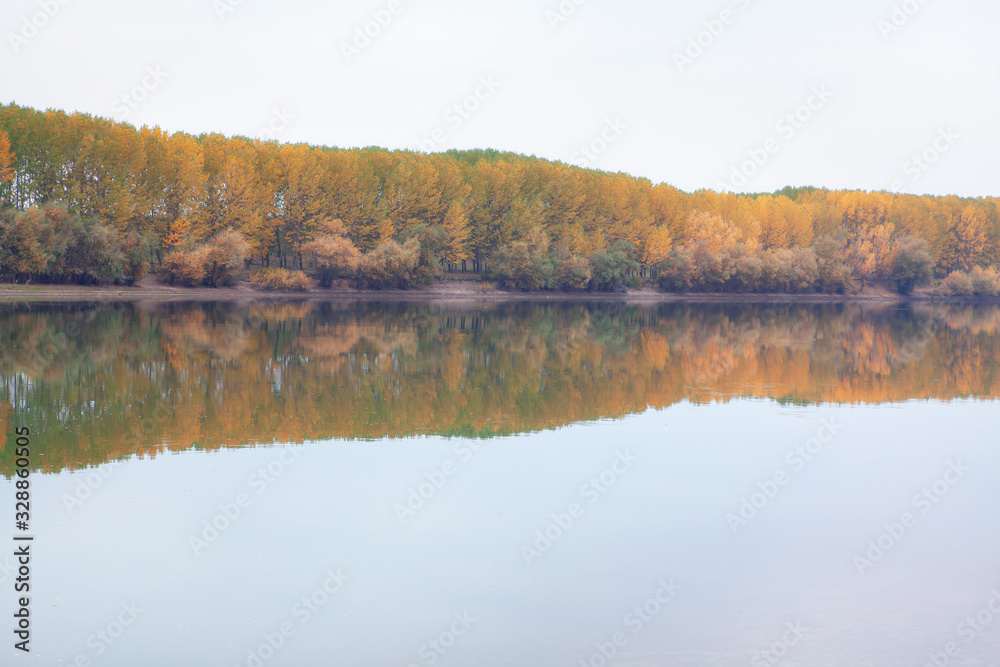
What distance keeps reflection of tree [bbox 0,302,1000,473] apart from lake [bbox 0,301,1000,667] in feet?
0.62

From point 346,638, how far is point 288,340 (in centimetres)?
2892

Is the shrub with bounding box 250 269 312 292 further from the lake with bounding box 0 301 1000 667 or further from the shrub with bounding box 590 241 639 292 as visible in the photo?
the lake with bounding box 0 301 1000 667

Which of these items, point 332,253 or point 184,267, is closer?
point 184,267

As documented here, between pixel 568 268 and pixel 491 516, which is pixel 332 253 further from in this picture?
pixel 491 516

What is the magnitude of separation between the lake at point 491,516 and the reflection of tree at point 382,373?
190 mm

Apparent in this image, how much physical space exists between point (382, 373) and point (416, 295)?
65284 millimetres

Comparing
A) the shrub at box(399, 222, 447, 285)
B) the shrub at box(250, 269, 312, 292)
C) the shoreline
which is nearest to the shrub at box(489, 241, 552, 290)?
the shoreline

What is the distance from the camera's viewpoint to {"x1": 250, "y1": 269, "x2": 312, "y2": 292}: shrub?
279ft

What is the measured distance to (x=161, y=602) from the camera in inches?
373

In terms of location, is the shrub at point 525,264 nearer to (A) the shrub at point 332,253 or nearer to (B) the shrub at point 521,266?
(B) the shrub at point 521,266

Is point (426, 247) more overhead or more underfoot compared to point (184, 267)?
more overhead

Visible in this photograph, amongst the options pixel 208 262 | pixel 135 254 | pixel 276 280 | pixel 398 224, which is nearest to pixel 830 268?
pixel 398 224

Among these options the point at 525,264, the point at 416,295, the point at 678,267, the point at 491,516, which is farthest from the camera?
the point at 678,267

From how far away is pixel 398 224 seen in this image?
97188mm
